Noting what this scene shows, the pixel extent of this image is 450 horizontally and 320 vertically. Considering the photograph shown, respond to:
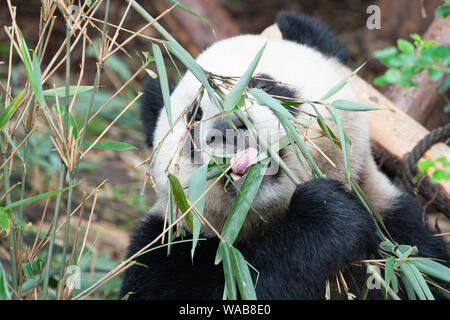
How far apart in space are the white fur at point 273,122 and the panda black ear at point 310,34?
0.47ft

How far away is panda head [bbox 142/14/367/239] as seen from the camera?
2.06 metres

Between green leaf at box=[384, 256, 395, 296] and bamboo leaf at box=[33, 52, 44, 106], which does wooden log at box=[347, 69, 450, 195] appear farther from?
bamboo leaf at box=[33, 52, 44, 106]

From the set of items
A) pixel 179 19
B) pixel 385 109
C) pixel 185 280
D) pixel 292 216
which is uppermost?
pixel 179 19

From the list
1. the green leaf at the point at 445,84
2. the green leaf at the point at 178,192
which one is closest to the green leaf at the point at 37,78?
the green leaf at the point at 178,192

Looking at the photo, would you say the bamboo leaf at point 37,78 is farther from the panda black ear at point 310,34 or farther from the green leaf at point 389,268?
the panda black ear at point 310,34

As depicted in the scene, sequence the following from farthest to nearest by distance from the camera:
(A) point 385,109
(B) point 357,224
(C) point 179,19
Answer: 1. (C) point 179,19
2. (A) point 385,109
3. (B) point 357,224

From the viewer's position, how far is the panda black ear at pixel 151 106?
2664 mm

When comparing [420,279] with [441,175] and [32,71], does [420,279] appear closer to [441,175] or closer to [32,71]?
[441,175]

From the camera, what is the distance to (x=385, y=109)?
3.06 meters

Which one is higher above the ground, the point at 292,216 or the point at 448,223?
the point at 292,216

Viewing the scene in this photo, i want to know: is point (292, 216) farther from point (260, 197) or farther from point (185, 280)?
point (185, 280)

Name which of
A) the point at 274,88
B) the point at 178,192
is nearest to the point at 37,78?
the point at 178,192
